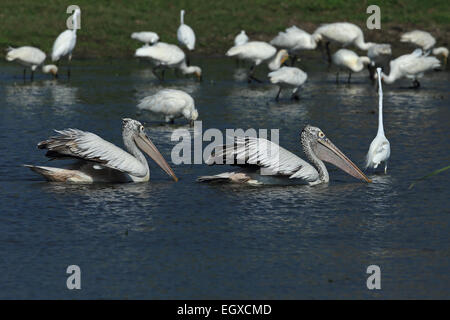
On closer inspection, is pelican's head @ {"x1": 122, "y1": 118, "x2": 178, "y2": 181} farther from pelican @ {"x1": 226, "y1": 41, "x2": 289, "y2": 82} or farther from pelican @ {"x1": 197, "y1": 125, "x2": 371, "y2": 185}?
pelican @ {"x1": 226, "y1": 41, "x2": 289, "y2": 82}

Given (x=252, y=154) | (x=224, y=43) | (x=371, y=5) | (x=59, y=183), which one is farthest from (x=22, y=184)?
(x=371, y=5)

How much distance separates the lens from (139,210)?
9.91 meters

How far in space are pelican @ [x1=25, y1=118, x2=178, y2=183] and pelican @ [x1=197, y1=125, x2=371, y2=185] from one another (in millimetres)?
762

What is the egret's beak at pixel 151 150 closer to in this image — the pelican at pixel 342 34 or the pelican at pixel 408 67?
the pelican at pixel 408 67

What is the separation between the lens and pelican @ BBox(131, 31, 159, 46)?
29266 millimetres

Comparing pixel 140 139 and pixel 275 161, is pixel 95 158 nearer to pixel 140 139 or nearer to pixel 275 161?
pixel 140 139

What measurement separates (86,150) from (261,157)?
1.91 meters

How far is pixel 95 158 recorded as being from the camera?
10844 millimetres

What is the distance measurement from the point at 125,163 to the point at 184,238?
8.10ft

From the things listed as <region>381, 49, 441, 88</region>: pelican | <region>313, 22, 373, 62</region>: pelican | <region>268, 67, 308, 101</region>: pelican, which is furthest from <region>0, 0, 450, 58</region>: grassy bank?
<region>268, 67, 308, 101</region>: pelican

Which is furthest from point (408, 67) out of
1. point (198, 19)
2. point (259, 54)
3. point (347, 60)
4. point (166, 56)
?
point (198, 19)

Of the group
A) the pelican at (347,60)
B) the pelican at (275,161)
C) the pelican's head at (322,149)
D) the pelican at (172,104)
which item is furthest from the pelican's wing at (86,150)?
the pelican at (347,60)

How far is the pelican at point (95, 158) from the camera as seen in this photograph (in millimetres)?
10852
